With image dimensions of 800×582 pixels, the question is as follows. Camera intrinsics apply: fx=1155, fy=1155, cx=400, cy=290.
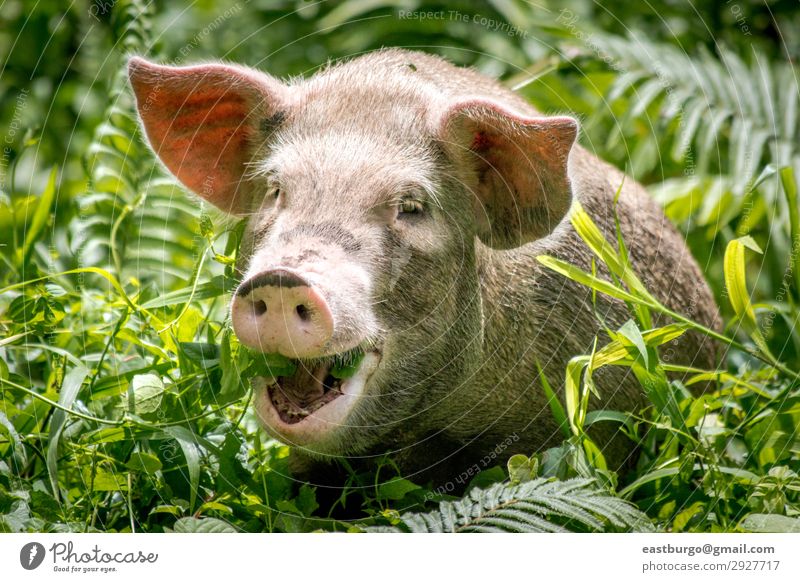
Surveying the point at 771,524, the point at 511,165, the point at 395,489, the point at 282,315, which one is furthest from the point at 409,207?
the point at 771,524

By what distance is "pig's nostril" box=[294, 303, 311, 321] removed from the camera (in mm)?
2822

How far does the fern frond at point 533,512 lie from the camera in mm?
2953

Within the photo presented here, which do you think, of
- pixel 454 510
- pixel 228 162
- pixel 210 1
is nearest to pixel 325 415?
pixel 454 510

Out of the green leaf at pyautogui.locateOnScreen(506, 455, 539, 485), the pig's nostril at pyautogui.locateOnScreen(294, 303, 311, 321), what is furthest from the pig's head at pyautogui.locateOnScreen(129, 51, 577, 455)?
the green leaf at pyautogui.locateOnScreen(506, 455, 539, 485)

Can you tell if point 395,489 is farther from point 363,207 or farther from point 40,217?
point 40,217

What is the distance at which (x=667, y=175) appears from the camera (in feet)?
20.4

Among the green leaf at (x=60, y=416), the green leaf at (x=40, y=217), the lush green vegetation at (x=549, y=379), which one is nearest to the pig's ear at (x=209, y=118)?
the lush green vegetation at (x=549, y=379)

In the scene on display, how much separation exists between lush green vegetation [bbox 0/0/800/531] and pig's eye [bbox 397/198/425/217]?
466 mm

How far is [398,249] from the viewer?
10.8 feet

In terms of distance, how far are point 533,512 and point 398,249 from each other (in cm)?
82

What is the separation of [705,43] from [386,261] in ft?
12.6

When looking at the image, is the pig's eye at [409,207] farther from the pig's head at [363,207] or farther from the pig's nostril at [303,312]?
the pig's nostril at [303,312]

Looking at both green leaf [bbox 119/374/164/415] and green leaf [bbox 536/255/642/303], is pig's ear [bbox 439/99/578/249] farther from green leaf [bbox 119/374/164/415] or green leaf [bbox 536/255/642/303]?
green leaf [bbox 119/374/164/415]
